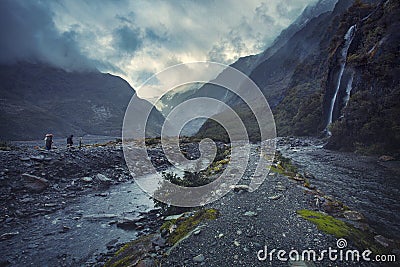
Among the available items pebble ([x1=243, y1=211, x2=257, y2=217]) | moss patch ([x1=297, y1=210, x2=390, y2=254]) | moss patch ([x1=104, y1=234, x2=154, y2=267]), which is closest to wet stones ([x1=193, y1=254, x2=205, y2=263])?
moss patch ([x1=104, y1=234, x2=154, y2=267])

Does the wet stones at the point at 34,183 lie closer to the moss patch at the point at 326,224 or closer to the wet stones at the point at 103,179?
the wet stones at the point at 103,179

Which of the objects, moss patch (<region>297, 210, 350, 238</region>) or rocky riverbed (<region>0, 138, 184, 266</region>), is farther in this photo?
rocky riverbed (<region>0, 138, 184, 266</region>)

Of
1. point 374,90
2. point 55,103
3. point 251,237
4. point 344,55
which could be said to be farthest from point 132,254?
point 55,103

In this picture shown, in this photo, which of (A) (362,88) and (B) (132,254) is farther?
(A) (362,88)

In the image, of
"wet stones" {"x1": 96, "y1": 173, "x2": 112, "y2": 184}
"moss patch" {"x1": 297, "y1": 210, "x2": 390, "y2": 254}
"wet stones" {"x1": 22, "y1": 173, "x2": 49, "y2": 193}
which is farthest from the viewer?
"wet stones" {"x1": 96, "y1": 173, "x2": 112, "y2": 184}

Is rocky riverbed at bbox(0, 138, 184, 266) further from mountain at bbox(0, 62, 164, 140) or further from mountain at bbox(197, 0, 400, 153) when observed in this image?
mountain at bbox(0, 62, 164, 140)

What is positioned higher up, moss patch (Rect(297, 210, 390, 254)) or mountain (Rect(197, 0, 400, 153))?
mountain (Rect(197, 0, 400, 153))

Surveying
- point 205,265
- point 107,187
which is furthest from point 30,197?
point 205,265

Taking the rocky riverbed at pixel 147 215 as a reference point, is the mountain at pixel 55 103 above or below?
above

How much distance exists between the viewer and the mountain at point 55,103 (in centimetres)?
8404

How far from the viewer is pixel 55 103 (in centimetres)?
12888

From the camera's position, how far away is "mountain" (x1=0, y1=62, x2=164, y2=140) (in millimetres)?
84038

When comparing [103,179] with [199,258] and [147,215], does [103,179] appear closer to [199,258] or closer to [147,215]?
[147,215]

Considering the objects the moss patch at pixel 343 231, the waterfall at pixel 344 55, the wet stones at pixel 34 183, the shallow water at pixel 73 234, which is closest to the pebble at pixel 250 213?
the moss patch at pixel 343 231
